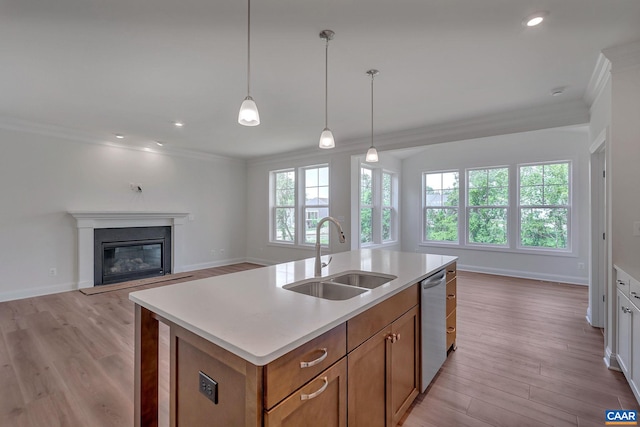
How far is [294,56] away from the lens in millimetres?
2461

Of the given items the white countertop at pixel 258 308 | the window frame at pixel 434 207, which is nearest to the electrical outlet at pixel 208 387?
the white countertop at pixel 258 308

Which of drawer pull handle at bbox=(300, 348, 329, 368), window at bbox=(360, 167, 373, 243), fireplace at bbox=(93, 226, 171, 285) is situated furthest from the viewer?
window at bbox=(360, 167, 373, 243)

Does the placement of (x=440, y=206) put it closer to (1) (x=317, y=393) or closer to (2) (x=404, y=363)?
(2) (x=404, y=363)

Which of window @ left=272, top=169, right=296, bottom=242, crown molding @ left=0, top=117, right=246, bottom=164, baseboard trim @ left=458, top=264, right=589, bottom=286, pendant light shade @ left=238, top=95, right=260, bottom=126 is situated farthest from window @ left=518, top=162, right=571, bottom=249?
crown molding @ left=0, top=117, right=246, bottom=164

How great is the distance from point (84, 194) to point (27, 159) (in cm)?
82

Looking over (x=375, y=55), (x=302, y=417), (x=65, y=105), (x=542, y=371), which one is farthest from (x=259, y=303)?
(x=65, y=105)

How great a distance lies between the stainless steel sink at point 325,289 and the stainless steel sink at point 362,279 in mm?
107

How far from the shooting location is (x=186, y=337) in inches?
47.1

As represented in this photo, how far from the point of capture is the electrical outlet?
108 centimetres

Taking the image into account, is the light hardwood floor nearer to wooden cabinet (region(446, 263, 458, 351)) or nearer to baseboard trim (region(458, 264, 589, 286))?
wooden cabinet (region(446, 263, 458, 351))

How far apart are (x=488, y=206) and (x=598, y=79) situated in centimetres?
360

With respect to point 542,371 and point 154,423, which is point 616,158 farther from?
point 154,423

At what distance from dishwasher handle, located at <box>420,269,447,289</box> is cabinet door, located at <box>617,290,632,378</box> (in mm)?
1198

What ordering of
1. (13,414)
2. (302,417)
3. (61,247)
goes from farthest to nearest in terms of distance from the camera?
(61,247), (13,414), (302,417)
